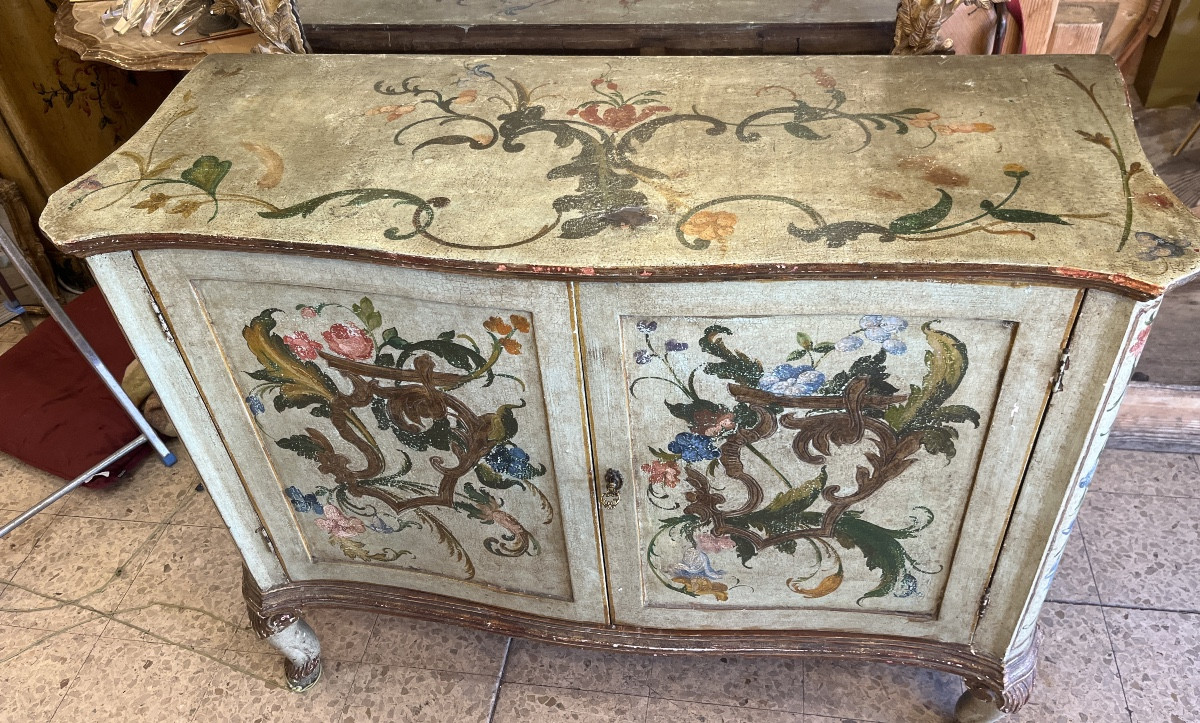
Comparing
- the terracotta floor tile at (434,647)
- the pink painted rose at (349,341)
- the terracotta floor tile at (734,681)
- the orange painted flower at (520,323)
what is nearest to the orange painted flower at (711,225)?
the orange painted flower at (520,323)

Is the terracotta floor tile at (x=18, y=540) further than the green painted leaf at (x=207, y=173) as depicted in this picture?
Yes

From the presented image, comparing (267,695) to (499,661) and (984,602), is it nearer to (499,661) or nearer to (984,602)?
(499,661)

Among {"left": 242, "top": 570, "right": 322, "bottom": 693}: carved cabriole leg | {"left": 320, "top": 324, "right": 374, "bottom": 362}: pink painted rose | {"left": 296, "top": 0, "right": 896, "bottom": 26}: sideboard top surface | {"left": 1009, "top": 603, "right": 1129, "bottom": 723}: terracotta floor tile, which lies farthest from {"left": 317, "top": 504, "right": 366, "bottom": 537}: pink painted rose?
{"left": 1009, "top": 603, "right": 1129, "bottom": 723}: terracotta floor tile

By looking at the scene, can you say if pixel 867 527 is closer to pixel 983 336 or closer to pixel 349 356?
pixel 983 336

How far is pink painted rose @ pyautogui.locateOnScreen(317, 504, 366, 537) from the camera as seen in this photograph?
1445 millimetres

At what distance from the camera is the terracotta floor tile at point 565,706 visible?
64.1 inches

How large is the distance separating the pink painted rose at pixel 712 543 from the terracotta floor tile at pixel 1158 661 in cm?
83

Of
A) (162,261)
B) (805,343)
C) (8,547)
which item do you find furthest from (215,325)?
(8,547)

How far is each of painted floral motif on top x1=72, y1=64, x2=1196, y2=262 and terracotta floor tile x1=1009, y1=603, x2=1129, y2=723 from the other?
3.18ft

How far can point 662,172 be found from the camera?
1.13 m

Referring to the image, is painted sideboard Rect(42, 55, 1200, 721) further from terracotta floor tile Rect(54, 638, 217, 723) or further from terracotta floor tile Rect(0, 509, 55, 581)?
terracotta floor tile Rect(0, 509, 55, 581)

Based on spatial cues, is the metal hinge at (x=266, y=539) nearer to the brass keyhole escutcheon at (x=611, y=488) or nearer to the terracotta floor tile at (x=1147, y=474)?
the brass keyhole escutcheon at (x=611, y=488)

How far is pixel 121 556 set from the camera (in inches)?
76.5

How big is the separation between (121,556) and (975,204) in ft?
5.93
